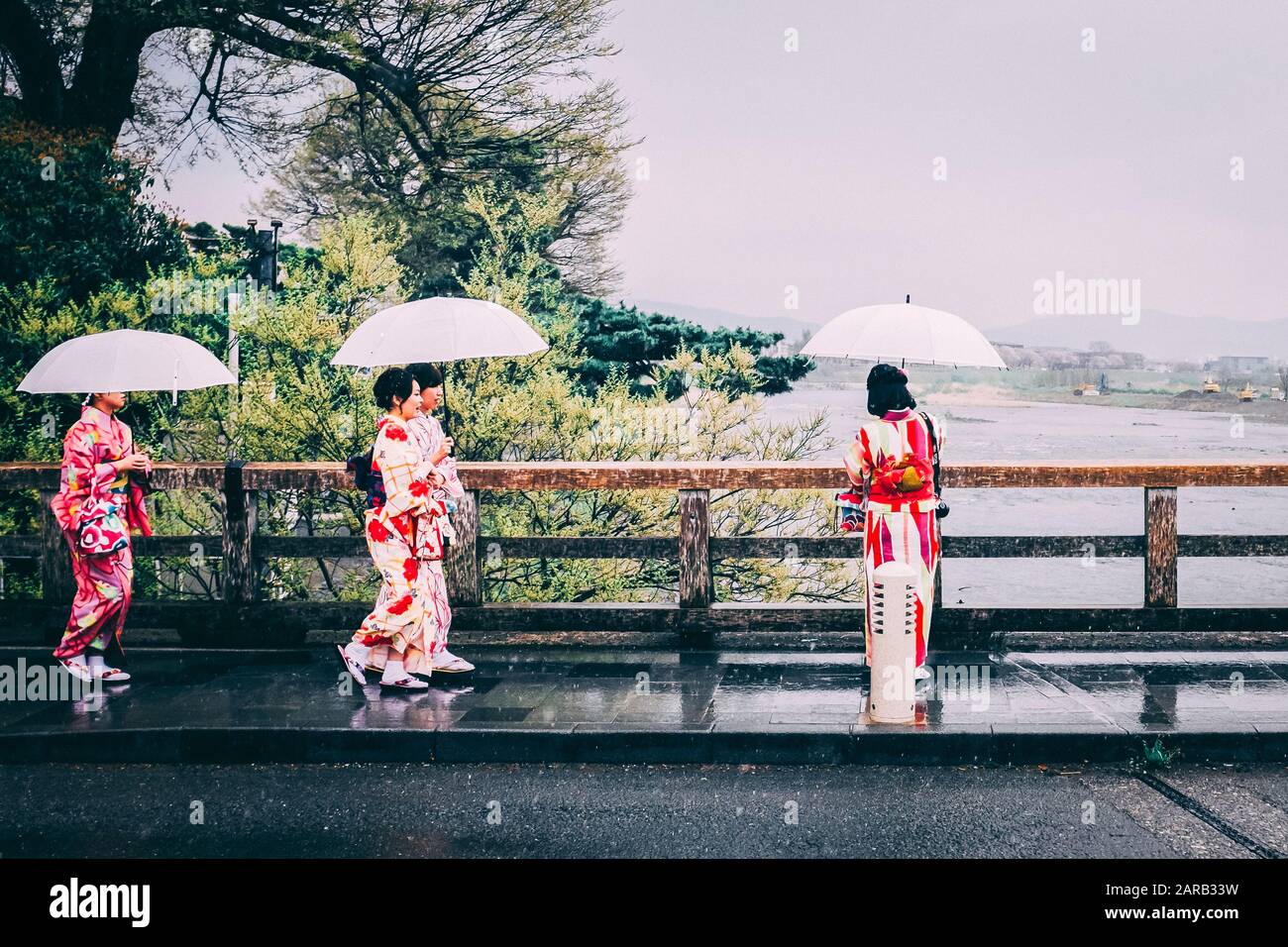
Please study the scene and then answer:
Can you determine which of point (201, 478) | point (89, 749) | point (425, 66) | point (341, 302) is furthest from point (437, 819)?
point (425, 66)

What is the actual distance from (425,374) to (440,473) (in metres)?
0.60

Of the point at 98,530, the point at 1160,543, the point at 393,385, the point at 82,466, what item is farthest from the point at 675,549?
the point at 82,466

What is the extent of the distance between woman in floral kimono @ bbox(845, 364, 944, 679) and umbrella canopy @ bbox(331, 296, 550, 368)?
1.92 meters

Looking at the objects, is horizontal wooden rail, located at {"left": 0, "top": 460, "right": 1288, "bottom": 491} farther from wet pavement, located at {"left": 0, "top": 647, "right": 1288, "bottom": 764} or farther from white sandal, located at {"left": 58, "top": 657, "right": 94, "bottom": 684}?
white sandal, located at {"left": 58, "top": 657, "right": 94, "bottom": 684}

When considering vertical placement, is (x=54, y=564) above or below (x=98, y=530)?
below

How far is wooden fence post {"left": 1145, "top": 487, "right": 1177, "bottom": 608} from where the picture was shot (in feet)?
25.2

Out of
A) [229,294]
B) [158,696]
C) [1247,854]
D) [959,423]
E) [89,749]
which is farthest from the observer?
[959,423]

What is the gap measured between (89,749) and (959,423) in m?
139

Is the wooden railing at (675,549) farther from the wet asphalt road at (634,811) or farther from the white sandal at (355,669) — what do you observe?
the wet asphalt road at (634,811)

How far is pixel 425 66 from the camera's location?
1681cm

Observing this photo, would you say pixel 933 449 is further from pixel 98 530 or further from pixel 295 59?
pixel 295 59

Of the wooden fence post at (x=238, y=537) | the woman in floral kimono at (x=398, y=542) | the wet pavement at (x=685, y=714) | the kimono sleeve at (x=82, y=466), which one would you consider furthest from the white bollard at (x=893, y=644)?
the kimono sleeve at (x=82, y=466)

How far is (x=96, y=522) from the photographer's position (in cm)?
717

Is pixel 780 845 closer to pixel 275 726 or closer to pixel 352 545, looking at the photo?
pixel 275 726
